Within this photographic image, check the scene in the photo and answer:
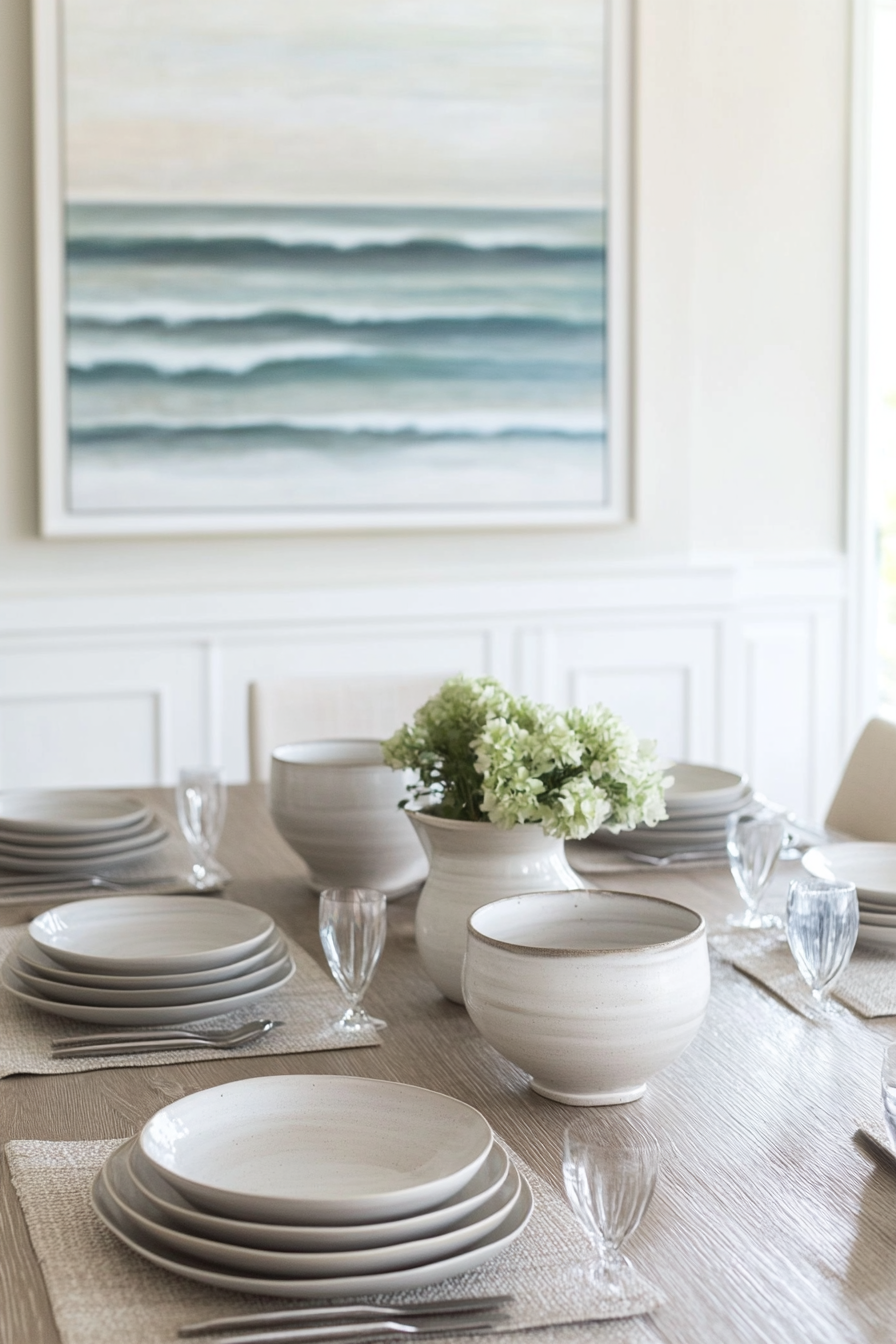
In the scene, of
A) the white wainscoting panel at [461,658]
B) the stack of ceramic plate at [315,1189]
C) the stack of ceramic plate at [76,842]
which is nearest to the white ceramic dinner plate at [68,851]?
the stack of ceramic plate at [76,842]

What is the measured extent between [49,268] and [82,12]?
0.54 metres

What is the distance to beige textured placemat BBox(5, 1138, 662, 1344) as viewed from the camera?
797 millimetres

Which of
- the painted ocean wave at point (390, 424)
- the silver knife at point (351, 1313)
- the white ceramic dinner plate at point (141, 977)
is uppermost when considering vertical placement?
the painted ocean wave at point (390, 424)

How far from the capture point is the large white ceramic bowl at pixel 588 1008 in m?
1.07

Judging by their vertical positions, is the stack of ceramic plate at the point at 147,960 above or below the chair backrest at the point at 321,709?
below

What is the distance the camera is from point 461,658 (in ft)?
12.1

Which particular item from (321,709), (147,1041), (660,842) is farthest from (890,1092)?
(321,709)

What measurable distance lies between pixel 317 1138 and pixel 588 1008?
0.69 ft

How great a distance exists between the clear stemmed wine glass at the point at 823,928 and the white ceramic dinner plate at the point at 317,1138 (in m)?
0.45

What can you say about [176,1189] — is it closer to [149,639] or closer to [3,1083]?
[3,1083]

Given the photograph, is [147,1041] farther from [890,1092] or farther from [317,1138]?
[890,1092]

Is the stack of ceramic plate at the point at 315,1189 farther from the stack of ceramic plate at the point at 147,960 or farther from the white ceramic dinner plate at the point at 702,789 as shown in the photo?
the white ceramic dinner plate at the point at 702,789

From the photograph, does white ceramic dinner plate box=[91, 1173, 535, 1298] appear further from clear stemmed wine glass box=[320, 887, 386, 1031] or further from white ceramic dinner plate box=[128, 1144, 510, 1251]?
clear stemmed wine glass box=[320, 887, 386, 1031]

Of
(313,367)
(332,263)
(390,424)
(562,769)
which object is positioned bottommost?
(562,769)
